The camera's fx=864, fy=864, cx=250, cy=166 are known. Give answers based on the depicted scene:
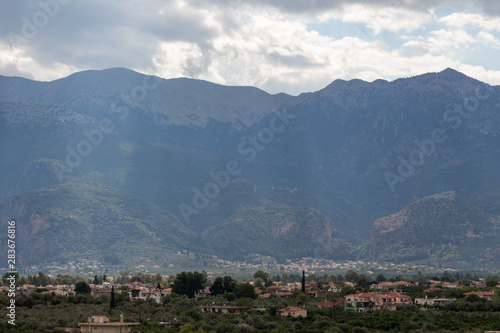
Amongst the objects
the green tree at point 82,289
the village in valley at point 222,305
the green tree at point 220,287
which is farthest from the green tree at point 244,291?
the green tree at point 82,289

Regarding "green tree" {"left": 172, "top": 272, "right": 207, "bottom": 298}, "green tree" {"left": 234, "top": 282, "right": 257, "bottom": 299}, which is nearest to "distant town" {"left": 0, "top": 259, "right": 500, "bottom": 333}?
"green tree" {"left": 172, "top": 272, "right": 207, "bottom": 298}

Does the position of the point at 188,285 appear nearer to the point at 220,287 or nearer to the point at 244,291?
the point at 220,287

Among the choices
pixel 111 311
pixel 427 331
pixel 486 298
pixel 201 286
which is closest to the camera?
pixel 427 331

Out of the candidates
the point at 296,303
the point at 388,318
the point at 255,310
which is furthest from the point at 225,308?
the point at 388,318

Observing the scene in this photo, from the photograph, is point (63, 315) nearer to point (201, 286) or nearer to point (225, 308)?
point (225, 308)

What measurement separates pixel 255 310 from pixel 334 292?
4457 centimetres

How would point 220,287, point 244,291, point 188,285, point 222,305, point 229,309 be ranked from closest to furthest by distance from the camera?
point 229,309
point 222,305
point 244,291
point 188,285
point 220,287

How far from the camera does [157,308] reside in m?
118

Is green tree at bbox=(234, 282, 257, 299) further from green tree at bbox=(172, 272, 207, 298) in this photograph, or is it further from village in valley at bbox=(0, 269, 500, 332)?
green tree at bbox=(172, 272, 207, 298)

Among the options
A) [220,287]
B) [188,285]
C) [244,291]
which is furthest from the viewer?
[220,287]

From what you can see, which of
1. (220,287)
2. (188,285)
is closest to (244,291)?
(220,287)

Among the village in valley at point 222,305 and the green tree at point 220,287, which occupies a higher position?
the green tree at point 220,287

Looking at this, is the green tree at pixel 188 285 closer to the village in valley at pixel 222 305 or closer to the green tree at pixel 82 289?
the village in valley at pixel 222 305

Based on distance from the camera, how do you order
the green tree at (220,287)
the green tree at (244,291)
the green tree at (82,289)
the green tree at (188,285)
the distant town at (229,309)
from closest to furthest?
the distant town at (229,309) → the green tree at (244,291) → the green tree at (188,285) → the green tree at (220,287) → the green tree at (82,289)
